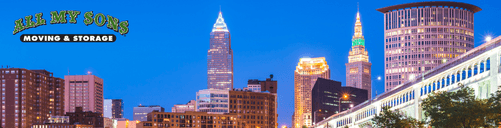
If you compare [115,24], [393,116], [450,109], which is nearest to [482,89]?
[393,116]

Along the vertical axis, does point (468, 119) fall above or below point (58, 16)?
below

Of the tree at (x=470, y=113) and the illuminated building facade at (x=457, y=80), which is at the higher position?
the illuminated building facade at (x=457, y=80)

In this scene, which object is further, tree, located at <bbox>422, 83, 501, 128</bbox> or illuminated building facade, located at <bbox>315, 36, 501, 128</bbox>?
illuminated building facade, located at <bbox>315, 36, 501, 128</bbox>

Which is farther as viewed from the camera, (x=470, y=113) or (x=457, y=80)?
(x=457, y=80)

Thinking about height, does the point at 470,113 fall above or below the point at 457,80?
below

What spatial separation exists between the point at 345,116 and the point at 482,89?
88.2 m

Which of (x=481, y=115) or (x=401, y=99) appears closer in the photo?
(x=481, y=115)

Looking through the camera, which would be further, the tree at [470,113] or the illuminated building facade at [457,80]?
the illuminated building facade at [457,80]

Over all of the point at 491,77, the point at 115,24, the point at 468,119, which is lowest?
the point at 468,119

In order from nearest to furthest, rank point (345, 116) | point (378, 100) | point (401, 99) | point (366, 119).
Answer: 1. point (401, 99)
2. point (378, 100)
3. point (366, 119)
4. point (345, 116)

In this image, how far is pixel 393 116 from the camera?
60.8 metres

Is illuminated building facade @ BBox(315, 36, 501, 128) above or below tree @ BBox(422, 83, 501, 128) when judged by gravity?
above

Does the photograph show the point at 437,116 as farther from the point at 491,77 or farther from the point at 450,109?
the point at 491,77

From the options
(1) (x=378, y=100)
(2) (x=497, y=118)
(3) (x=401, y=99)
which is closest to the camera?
(2) (x=497, y=118)
